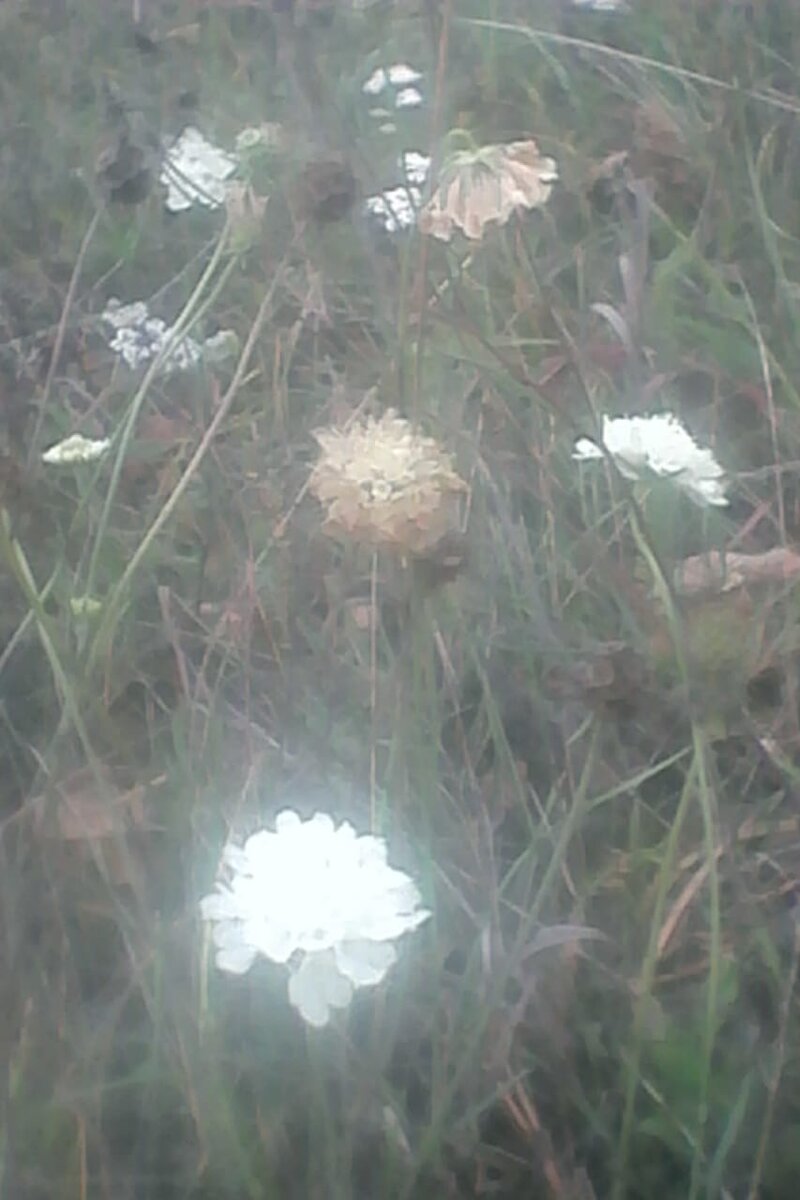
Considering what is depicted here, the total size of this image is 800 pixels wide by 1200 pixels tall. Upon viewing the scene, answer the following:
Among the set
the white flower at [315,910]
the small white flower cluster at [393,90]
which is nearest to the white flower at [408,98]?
the small white flower cluster at [393,90]

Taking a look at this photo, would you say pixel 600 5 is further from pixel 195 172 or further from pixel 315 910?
pixel 315 910

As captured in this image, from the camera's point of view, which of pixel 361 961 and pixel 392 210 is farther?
pixel 392 210

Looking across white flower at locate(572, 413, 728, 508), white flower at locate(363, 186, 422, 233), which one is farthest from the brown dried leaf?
white flower at locate(363, 186, 422, 233)

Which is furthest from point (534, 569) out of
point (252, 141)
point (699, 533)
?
point (252, 141)

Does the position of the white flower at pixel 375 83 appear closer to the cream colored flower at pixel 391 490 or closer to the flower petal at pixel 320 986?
the cream colored flower at pixel 391 490

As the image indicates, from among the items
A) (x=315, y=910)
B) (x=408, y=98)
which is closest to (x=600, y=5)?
(x=408, y=98)

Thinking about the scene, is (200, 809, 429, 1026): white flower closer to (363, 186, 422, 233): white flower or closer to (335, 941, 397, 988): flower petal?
(335, 941, 397, 988): flower petal
